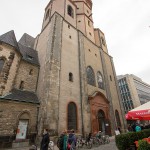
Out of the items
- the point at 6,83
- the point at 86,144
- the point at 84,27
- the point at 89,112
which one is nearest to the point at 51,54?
the point at 6,83

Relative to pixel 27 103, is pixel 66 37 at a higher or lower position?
higher

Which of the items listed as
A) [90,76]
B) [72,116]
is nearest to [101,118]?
[72,116]

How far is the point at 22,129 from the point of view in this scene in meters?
11.9

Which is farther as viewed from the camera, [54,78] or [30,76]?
[30,76]

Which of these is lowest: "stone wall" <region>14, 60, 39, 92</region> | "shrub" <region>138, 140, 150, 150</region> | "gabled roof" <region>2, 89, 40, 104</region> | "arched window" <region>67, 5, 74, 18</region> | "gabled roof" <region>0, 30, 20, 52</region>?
"shrub" <region>138, 140, 150, 150</region>

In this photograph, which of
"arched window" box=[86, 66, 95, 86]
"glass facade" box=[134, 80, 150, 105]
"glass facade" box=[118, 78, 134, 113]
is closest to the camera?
"arched window" box=[86, 66, 95, 86]

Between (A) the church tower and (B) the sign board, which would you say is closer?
(B) the sign board

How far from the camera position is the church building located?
12109 millimetres

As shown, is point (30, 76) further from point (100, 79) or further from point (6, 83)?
point (100, 79)

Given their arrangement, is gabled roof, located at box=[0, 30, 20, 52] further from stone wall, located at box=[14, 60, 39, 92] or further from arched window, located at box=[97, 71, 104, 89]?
arched window, located at box=[97, 71, 104, 89]

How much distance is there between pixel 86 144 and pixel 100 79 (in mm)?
12090

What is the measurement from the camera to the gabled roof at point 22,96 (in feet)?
40.0

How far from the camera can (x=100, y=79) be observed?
21.5 meters

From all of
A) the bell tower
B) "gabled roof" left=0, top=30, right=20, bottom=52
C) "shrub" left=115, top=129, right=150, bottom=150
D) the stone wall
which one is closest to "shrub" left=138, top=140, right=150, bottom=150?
"shrub" left=115, top=129, right=150, bottom=150
